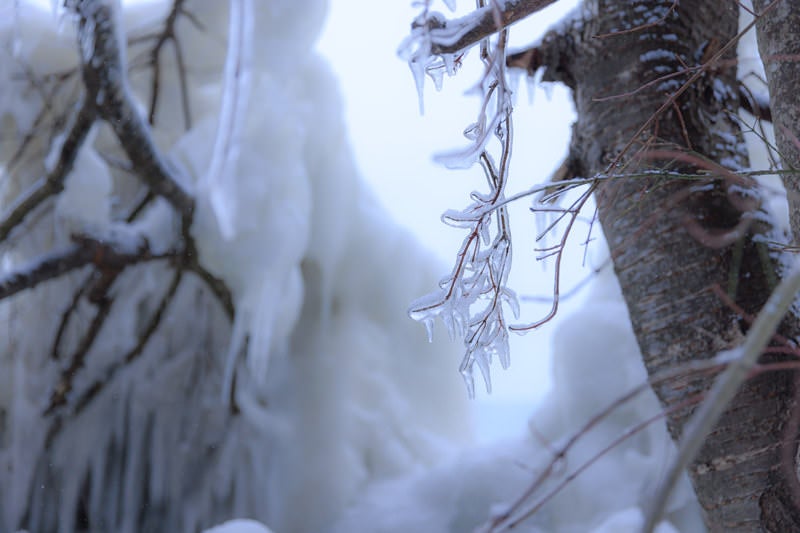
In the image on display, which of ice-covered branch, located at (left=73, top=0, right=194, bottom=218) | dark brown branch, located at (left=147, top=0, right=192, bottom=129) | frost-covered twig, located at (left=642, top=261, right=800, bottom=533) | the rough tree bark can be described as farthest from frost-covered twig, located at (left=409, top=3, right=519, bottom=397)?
dark brown branch, located at (left=147, top=0, right=192, bottom=129)

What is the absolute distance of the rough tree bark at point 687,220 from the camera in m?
0.76

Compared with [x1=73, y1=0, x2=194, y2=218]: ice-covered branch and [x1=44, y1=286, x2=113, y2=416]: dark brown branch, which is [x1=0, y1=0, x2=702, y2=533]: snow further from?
[x1=73, y1=0, x2=194, y2=218]: ice-covered branch

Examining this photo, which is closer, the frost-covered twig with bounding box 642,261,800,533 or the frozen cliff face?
the frost-covered twig with bounding box 642,261,800,533

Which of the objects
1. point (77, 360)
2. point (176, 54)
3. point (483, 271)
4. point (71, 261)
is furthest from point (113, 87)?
point (483, 271)

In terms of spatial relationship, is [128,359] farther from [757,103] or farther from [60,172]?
[757,103]

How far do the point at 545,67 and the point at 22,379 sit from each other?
6.58 feet

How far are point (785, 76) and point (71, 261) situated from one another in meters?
1.69

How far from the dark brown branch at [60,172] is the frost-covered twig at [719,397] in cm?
167

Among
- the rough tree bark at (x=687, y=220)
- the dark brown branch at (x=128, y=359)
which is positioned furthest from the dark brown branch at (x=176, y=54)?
the rough tree bark at (x=687, y=220)

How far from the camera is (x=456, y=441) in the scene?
3.09 metres

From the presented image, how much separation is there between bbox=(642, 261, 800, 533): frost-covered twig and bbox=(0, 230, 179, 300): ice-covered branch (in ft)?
5.75

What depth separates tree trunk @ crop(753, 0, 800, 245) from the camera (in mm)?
662

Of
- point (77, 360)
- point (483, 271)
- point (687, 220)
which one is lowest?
point (483, 271)

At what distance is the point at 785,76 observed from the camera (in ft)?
2.22
